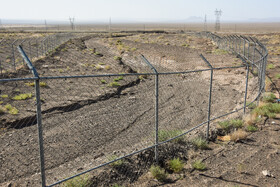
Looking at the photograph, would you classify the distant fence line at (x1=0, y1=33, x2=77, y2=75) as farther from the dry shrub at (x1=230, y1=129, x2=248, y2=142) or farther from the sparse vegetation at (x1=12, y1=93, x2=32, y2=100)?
the dry shrub at (x1=230, y1=129, x2=248, y2=142)

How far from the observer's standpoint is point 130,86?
17.4m

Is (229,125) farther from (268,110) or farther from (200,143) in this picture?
(268,110)

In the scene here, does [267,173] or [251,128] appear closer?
[267,173]

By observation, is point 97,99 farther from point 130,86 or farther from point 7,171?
point 7,171

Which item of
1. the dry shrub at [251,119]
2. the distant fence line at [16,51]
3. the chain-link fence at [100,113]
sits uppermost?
the distant fence line at [16,51]

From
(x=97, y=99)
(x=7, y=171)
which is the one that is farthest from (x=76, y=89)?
(x=7, y=171)

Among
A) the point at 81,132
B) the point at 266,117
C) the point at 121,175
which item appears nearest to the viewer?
the point at 121,175

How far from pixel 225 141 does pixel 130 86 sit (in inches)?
382

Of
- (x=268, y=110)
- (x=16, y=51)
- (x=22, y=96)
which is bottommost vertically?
(x=22, y=96)

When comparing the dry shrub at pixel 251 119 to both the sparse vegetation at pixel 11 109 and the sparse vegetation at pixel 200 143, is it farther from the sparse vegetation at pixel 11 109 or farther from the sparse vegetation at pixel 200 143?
the sparse vegetation at pixel 11 109

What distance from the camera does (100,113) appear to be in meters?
11.7

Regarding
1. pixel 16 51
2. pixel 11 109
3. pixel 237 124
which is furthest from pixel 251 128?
pixel 16 51

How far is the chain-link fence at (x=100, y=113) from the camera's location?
6.77 meters

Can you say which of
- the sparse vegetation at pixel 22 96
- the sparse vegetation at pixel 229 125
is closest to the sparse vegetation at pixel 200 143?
the sparse vegetation at pixel 229 125
